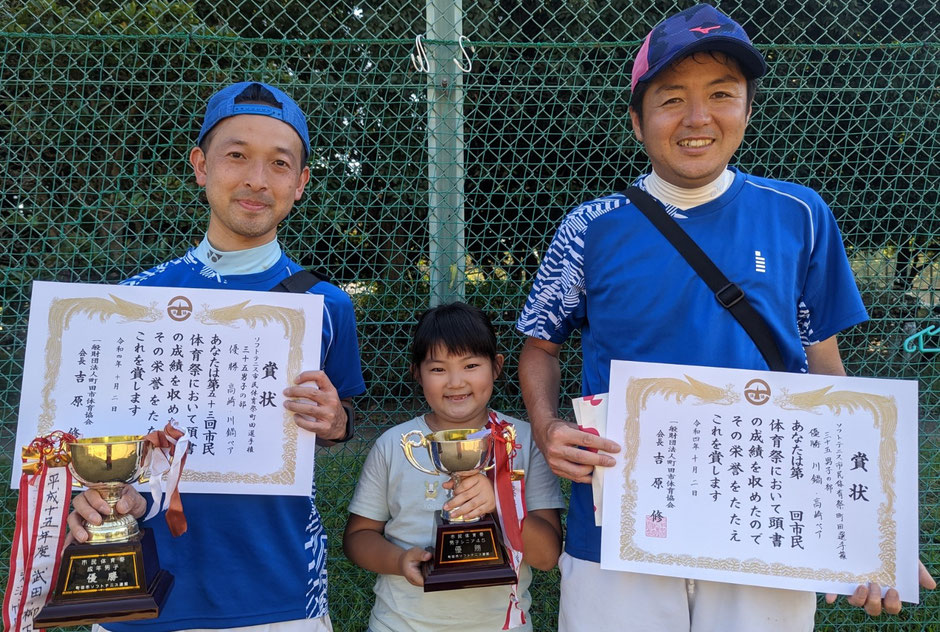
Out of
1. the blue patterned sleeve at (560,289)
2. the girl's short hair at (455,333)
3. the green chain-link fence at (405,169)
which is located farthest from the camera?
the green chain-link fence at (405,169)

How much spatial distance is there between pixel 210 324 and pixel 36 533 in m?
0.65

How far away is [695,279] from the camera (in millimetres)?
1763

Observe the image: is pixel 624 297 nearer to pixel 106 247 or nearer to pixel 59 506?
pixel 59 506

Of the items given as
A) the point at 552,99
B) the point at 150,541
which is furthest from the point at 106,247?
the point at 552,99

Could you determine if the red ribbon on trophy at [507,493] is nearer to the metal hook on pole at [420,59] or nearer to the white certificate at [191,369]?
the white certificate at [191,369]

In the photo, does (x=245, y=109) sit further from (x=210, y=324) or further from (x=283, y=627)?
(x=283, y=627)

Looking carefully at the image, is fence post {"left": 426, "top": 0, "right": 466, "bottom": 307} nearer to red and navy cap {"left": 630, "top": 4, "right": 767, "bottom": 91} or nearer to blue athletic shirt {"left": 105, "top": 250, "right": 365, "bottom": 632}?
blue athletic shirt {"left": 105, "top": 250, "right": 365, "bottom": 632}

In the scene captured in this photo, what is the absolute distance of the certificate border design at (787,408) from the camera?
165 centimetres

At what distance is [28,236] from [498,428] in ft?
8.13

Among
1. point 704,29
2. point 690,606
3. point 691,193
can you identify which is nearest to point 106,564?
point 690,606

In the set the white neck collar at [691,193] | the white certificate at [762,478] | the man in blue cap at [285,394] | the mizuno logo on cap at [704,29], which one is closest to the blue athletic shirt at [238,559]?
the man in blue cap at [285,394]

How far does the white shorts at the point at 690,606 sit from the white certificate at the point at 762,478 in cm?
11

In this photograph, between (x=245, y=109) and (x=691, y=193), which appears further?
(x=245, y=109)

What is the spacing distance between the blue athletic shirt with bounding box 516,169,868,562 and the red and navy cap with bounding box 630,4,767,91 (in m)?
0.31
